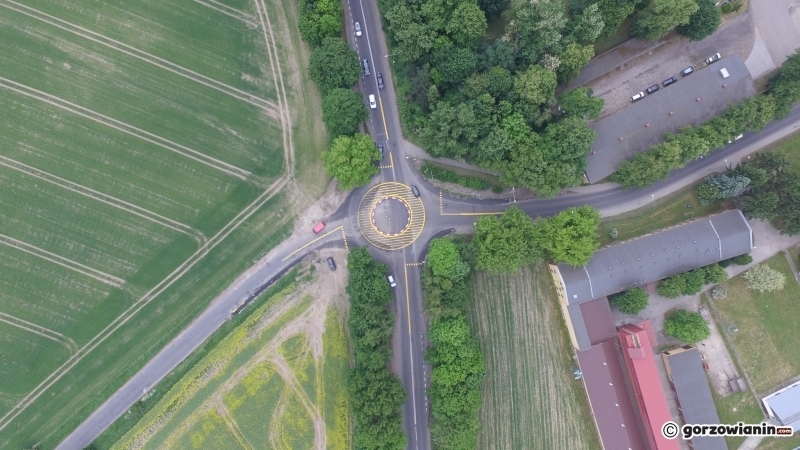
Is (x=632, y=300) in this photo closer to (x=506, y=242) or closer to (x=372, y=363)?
(x=506, y=242)

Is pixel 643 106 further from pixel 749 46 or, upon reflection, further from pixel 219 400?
pixel 219 400

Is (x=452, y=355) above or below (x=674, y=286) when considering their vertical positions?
below

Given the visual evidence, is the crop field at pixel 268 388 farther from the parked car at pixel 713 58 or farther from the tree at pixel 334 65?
the parked car at pixel 713 58

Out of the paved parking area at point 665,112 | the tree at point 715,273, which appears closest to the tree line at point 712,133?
the paved parking area at point 665,112

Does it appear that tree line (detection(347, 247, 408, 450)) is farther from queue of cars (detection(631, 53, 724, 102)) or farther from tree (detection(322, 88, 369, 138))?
queue of cars (detection(631, 53, 724, 102))

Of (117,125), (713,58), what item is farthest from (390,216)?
(713,58)

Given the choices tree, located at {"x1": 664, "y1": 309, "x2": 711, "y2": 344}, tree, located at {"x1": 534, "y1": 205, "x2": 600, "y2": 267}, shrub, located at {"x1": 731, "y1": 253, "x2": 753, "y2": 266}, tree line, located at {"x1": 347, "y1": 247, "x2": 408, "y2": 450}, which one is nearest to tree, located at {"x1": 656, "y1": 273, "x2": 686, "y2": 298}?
tree, located at {"x1": 664, "y1": 309, "x2": 711, "y2": 344}

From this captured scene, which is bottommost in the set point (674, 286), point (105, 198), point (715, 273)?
point (674, 286)
